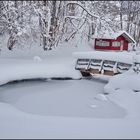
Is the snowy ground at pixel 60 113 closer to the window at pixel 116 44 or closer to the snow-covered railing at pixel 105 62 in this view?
the snow-covered railing at pixel 105 62

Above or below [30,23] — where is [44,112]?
below

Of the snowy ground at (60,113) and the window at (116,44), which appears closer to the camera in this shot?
the snowy ground at (60,113)

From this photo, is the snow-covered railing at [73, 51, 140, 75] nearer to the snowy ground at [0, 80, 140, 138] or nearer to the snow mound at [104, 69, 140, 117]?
the snowy ground at [0, 80, 140, 138]

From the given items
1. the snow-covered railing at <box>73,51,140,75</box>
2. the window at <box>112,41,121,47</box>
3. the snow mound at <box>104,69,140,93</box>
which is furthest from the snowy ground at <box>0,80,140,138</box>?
the window at <box>112,41,121,47</box>

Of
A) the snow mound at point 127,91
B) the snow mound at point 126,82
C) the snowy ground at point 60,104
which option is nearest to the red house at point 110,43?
the snowy ground at point 60,104

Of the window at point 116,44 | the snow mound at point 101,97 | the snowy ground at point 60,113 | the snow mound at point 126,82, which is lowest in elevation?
the snow mound at point 101,97

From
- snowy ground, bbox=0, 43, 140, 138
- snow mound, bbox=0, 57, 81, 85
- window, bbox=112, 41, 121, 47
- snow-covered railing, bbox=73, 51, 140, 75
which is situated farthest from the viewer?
window, bbox=112, 41, 121, 47

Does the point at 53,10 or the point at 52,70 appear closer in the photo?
the point at 52,70

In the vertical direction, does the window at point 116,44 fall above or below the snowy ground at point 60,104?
above

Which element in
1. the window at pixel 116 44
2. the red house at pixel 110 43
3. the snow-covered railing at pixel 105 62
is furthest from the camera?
Result: the window at pixel 116 44

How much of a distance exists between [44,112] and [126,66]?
6.98 m

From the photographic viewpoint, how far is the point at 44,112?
1009 cm

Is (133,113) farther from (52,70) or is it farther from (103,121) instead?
(52,70)

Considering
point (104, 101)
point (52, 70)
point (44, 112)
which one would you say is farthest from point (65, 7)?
point (44, 112)
